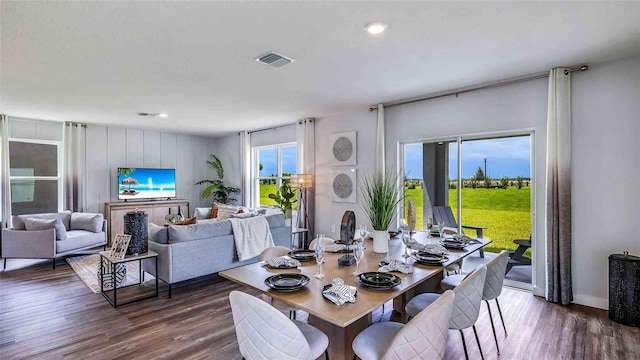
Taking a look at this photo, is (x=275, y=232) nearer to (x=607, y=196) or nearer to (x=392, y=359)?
(x=392, y=359)

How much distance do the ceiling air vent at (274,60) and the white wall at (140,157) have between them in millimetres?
5587

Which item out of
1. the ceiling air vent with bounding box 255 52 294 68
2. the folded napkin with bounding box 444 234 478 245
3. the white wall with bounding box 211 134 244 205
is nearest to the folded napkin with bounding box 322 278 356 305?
the folded napkin with bounding box 444 234 478 245

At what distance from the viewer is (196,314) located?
3123mm

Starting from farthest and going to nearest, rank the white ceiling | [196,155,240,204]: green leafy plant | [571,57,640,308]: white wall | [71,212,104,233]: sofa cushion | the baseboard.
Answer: [196,155,240,204]: green leafy plant
[71,212,104,233]: sofa cushion
the baseboard
[571,57,640,308]: white wall
the white ceiling

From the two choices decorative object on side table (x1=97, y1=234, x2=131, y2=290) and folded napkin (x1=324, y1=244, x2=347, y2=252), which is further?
decorative object on side table (x1=97, y1=234, x2=131, y2=290)

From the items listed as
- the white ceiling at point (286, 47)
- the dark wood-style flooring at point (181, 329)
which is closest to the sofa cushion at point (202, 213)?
the white ceiling at point (286, 47)

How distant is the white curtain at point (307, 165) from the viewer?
6.00m

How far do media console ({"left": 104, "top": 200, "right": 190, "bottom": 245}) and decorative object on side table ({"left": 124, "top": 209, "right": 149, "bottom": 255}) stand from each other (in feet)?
11.5

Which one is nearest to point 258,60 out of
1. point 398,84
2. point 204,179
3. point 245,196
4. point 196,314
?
point 398,84

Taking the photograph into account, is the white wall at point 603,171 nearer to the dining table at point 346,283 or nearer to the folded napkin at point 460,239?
the folded napkin at point 460,239

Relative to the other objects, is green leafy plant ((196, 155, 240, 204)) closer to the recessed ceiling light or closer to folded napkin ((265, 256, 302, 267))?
folded napkin ((265, 256, 302, 267))

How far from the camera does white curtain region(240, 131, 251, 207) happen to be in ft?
24.9

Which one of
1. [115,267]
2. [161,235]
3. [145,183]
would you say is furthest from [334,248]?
[145,183]

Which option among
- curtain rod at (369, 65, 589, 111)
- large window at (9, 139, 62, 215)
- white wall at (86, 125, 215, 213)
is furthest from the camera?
white wall at (86, 125, 215, 213)
